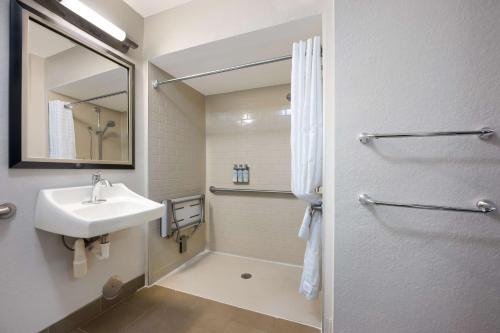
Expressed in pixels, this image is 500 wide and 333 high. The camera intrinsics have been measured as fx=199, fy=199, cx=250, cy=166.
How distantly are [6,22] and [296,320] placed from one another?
2432 millimetres

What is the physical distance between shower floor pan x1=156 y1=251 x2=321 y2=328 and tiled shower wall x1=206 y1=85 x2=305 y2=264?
209 millimetres

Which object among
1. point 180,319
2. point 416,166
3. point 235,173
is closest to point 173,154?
point 235,173

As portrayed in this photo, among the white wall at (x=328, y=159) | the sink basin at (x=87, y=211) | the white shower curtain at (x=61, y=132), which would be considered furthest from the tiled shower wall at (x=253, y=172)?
the white shower curtain at (x=61, y=132)

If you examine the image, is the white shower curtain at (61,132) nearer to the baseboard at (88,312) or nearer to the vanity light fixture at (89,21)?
the vanity light fixture at (89,21)

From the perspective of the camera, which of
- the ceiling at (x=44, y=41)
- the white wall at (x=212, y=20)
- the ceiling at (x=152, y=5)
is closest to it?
the ceiling at (x=44, y=41)

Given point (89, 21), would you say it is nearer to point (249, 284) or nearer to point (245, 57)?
point (245, 57)

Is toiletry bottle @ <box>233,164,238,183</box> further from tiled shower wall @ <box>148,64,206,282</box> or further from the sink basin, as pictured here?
the sink basin

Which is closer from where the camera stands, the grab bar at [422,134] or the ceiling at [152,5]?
the grab bar at [422,134]

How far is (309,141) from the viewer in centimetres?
132

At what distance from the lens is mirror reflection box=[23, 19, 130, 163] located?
1.12 m

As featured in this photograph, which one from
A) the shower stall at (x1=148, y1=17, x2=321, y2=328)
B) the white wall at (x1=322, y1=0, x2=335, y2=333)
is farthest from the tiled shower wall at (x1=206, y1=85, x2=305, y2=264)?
the white wall at (x1=322, y1=0, x2=335, y2=333)

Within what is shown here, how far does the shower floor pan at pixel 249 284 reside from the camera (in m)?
1.51

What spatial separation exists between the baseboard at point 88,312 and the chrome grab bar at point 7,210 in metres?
0.70

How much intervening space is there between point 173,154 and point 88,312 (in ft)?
4.49
